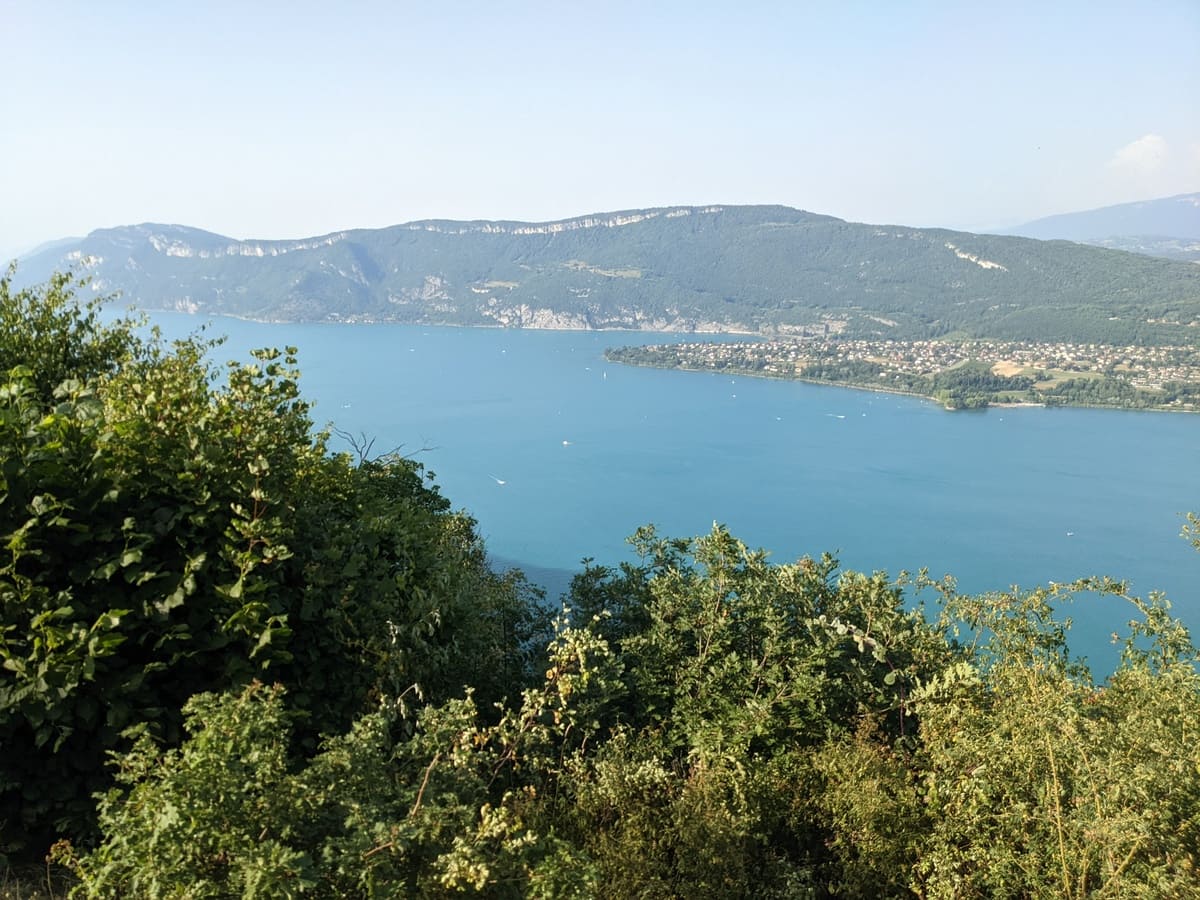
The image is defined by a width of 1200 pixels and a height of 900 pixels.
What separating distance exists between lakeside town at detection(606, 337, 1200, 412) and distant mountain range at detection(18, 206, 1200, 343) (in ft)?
26.1

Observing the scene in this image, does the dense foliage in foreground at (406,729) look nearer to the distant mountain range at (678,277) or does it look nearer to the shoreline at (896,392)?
the shoreline at (896,392)

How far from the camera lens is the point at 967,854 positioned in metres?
3.61

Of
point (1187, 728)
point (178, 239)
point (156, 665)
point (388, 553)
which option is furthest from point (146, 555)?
point (178, 239)

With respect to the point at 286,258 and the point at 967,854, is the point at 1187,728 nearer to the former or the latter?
the point at 967,854

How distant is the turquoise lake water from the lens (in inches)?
1293

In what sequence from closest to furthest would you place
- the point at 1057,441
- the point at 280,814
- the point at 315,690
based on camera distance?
1. the point at 280,814
2. the point at 315,690
3. the point at 1057,441

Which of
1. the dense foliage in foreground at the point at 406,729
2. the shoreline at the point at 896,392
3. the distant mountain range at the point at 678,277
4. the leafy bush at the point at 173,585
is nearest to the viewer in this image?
the dense foliage in foreground at the point at 406,729

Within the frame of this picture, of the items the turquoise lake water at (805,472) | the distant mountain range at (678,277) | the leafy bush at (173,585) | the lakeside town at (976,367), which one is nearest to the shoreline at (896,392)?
the lakeside town at (976,367)

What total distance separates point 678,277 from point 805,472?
112498mm

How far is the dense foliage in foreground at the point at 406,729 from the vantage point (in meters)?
2.24

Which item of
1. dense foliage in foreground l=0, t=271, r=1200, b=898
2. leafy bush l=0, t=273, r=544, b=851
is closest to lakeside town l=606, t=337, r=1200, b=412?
dense foliage in foreground l=0, t=271, r=1200, b=898

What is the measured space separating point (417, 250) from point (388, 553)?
187 metres

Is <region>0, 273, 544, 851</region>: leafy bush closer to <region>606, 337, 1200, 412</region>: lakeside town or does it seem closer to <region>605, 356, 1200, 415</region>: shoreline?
<region>605, 356, 1200, 415</region>: shoreline

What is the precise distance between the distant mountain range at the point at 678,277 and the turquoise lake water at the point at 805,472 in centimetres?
4308
